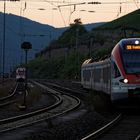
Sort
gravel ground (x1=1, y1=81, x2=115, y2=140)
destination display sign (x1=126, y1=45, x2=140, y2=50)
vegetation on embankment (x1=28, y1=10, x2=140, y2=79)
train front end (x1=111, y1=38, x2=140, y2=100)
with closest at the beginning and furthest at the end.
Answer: gravel ground (x1=1, y1=81, x2=115, y2=140) < train front end (x1=111, y1=38, x2=140, y2=100) < destination display sign (x1=126, y1=45, x2=140, y2=50) < vegetation on embankment (x1=28, y1=10, x2=140, y2=79)

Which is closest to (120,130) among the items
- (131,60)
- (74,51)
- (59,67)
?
(131,60)

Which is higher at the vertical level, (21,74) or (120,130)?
(21,74)

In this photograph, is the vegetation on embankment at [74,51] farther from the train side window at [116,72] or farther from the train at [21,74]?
the train side window at [116,72]

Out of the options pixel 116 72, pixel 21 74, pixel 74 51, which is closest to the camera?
pixel 116 72

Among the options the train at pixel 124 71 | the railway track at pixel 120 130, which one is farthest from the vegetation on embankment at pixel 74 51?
the railway track at pixel 120 130

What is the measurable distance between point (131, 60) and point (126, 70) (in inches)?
28.6

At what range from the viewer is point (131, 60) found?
2677cm

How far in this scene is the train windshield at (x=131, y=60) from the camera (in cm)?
2634

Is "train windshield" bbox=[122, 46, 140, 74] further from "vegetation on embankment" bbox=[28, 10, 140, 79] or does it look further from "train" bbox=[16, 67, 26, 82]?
"vegetation on embankment" bbox=[28, 10, 140, 79]

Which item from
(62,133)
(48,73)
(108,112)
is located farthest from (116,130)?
(48,73)

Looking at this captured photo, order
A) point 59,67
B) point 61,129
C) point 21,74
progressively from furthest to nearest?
point 59,67 < point 21,74 < point 61,129

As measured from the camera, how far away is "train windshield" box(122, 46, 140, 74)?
2634cm

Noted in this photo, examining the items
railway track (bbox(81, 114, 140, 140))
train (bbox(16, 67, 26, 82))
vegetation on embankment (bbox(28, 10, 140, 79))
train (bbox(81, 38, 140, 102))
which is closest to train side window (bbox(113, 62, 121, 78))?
train (bbox(81, 38, 140, 102))

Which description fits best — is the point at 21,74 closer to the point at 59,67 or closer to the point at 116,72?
the point at 116,72
